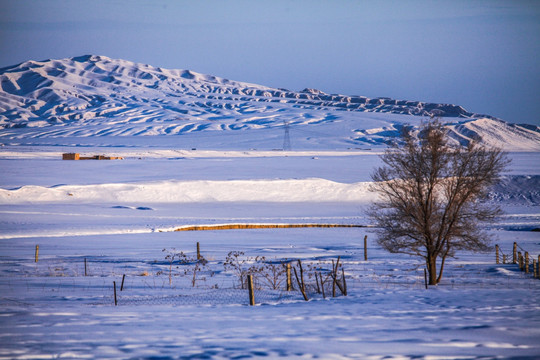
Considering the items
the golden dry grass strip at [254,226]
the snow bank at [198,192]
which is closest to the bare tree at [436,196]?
the golden dry grass strip at [254,226]

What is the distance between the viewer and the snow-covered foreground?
820 cm

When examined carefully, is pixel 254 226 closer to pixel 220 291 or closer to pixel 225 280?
pixel 225 280

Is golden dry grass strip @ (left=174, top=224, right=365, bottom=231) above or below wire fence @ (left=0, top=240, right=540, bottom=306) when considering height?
above

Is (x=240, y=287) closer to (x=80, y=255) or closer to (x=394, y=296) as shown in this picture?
(x=394, y=296)

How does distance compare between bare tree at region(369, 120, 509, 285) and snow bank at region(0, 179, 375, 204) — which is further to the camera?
snow bank at region(0, 179, 375, 204)

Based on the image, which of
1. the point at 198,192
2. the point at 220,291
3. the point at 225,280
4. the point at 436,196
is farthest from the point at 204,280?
the point at 198,192

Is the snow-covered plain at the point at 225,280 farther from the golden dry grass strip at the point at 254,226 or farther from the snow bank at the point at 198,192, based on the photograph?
the golden dry grass strip at the point at 254,226

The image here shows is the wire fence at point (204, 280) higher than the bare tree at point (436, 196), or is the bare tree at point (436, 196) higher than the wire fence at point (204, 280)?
the bare tree at point (436, 196)

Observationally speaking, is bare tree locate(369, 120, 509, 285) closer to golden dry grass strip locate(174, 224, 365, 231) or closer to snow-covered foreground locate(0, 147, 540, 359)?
snow-covered foreground locate(0, 147, 540, 359)

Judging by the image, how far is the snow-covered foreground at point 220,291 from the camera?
8203 mm

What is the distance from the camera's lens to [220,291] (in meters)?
15.1

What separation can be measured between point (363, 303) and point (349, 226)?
22.6 meters

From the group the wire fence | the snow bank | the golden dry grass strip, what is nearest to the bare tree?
the wire fence

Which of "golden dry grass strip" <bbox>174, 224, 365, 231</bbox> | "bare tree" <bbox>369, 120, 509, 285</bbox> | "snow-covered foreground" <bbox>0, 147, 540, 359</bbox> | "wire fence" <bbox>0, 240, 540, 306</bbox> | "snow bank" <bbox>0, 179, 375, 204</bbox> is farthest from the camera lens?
"snow bank" <bbox>0, 179, 375, 204</bbox>
